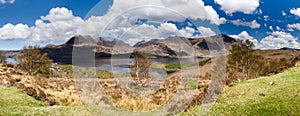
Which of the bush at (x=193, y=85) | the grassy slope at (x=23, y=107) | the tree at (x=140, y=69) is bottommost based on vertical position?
the grassy slope at (x=23, y=107)

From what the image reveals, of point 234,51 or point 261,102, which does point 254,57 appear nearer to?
point 234,51

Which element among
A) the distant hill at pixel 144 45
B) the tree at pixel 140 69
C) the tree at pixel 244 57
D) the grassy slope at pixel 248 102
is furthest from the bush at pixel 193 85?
the tree at pixel 244 57

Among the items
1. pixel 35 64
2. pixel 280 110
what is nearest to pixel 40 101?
pixel 280 110

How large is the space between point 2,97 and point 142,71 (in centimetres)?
1669

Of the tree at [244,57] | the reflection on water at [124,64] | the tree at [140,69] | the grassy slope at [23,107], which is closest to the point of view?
the grassy slope at [23,107]

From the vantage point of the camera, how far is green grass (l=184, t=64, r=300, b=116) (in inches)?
671

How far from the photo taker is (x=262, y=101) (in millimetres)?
18344

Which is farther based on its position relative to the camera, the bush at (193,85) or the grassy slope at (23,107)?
the bush at (193,85)

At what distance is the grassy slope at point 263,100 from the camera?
56.1ft

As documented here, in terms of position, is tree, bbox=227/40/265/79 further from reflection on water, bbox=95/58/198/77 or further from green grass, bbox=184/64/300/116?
green grass, bbox=184/64/300/116

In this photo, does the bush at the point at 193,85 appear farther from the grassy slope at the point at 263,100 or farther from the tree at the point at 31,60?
the tree at the point at 31,60

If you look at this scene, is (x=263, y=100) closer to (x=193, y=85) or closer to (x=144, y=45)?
(x=193, y=85)

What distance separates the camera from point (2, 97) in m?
22.8

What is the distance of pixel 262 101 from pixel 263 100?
0.19m
